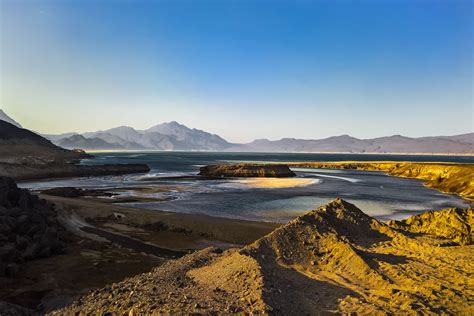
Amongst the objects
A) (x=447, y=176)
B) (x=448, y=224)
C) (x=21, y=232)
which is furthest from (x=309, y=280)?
(x=447, y=176)

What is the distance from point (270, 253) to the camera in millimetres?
11414

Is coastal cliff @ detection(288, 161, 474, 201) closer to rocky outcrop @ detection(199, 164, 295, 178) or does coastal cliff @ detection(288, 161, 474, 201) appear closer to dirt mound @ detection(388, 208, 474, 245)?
rocky outcrop @ detection(199, 164, 295, 178)

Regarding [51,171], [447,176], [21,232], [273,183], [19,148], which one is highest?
[19,148]

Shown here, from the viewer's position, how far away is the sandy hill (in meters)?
7.77

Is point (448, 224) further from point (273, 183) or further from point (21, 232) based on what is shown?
point (273, 183)

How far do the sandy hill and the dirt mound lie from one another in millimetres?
3374

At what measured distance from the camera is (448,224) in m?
17.4

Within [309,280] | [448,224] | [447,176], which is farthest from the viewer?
[447,176]

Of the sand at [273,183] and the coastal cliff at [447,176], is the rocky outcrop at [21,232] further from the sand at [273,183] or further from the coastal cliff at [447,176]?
the coastal cliff at [447,176]

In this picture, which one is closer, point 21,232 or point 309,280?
point 309,280

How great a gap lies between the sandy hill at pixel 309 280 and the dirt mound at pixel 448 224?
3.37m

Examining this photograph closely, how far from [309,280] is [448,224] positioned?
12122mm

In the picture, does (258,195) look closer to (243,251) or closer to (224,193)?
(224,193)

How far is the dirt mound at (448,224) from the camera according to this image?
53.1ft
